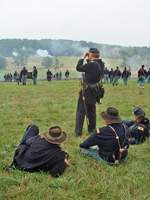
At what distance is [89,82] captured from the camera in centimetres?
429

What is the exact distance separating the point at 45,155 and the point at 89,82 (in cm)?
219

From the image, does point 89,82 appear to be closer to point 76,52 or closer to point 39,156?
point 39,156

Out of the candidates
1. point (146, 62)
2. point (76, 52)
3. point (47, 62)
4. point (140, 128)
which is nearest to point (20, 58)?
point (47, 62)

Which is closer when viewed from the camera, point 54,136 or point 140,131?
point 54,136

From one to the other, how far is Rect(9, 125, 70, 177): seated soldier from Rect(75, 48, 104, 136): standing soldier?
1.66 meters

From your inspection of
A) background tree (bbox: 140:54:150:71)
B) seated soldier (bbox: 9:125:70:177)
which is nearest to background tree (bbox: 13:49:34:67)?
background tree (bbox: 140:54:150:71)

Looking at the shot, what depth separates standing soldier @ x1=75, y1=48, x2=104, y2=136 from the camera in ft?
13.5

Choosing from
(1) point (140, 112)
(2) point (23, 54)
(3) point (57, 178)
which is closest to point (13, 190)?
(3) point (57, 178)

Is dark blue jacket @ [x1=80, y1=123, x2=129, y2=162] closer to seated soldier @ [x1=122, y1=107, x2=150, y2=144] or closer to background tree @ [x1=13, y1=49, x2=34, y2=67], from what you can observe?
seated soldier @ [x1=122, y1=107, x2=150, y2=144]

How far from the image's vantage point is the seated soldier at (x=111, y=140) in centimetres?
300

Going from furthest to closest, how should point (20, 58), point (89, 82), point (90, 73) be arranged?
1. point (20, 58)
2. point (89, 82)
3. point (90, 73)

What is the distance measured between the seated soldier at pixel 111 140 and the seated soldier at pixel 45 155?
0.63 meters

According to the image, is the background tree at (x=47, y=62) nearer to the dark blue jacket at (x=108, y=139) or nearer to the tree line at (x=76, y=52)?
the tree line at (x=76, y=52)

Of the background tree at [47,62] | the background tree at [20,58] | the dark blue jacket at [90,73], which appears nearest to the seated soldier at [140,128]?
the dark blue jacket at [90,73]
